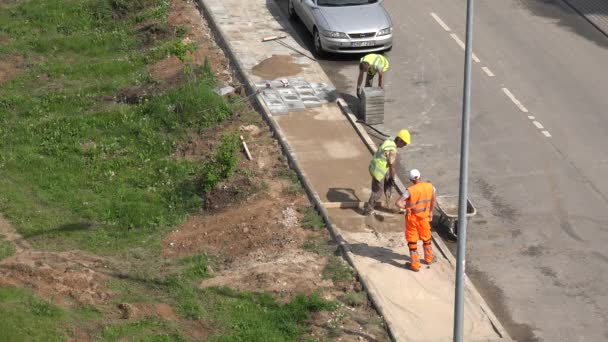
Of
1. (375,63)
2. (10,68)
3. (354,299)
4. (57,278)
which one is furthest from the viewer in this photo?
(10,68)

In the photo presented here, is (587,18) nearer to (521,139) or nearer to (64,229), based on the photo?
(521,139)

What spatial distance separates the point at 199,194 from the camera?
66.7ft

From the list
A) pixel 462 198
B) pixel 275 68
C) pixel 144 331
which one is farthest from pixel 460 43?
pixel 144 331

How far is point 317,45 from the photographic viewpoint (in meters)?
26.2

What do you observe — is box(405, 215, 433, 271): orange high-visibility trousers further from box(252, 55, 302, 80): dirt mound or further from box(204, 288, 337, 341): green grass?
box(252, 55, 302, 80): dirt mound

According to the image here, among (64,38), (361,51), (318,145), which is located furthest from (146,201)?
(64,38)

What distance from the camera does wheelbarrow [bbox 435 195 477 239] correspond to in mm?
18688

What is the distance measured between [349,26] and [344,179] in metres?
6.20

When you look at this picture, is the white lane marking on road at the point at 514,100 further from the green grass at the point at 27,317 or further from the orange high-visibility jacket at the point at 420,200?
the green grass at the point at 27,317

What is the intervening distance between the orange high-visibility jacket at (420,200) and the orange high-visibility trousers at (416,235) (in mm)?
92

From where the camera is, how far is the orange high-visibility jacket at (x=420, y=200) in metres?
16.9

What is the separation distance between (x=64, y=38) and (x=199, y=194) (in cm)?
973

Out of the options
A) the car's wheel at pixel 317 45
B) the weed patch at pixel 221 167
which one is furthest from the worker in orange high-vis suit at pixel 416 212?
the car's wheel at pixel 317 45

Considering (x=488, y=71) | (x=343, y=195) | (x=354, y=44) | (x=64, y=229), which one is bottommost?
(x=488, y=71)
